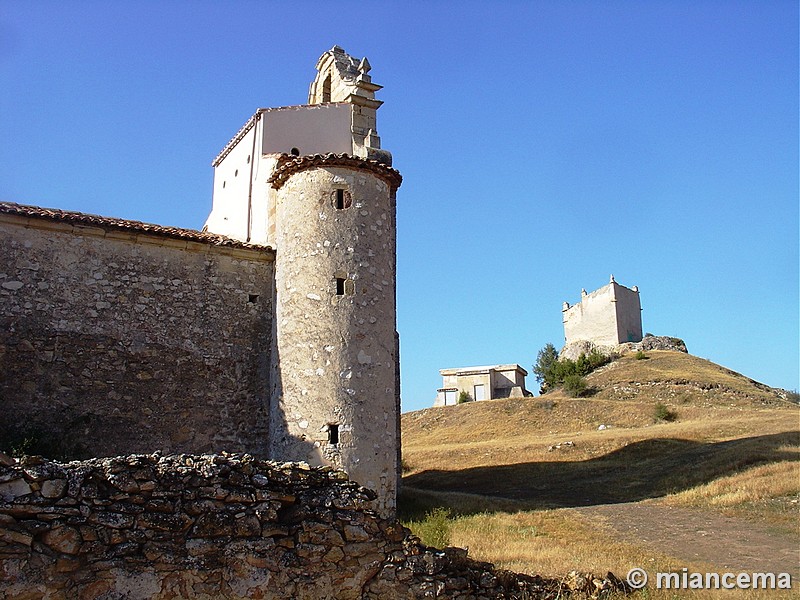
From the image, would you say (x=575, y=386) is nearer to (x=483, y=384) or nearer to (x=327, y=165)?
(x=483, y=384)

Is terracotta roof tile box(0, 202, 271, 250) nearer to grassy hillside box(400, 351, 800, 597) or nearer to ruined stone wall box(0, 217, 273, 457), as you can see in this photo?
ruined stone wall box(0, 217, 273, 457)

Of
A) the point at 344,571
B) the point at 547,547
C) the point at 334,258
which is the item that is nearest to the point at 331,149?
the point at 334,258

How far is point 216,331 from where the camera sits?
14109mm

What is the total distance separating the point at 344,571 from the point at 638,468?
16.8m

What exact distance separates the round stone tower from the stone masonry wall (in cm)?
514

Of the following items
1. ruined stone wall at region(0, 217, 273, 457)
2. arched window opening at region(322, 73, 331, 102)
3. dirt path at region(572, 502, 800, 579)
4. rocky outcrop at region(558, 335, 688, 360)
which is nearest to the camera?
dirt path at region(572, 502, 800, 579)

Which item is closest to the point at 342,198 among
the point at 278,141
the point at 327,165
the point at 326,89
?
the point at 327,165

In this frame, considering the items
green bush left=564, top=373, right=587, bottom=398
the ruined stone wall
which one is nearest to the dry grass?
the ruined stone wall

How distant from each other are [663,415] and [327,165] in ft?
82.1

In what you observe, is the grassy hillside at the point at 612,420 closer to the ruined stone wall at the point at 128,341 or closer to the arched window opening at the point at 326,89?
the ruined stone wall at the point at 128,341

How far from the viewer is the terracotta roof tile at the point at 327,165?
13852 mm

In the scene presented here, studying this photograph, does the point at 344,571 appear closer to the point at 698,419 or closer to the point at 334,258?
the point at 334,258

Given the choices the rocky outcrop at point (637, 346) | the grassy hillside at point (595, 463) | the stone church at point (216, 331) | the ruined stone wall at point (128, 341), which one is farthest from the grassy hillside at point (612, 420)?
the stone church at point (216, 331)

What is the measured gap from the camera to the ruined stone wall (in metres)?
12.4
